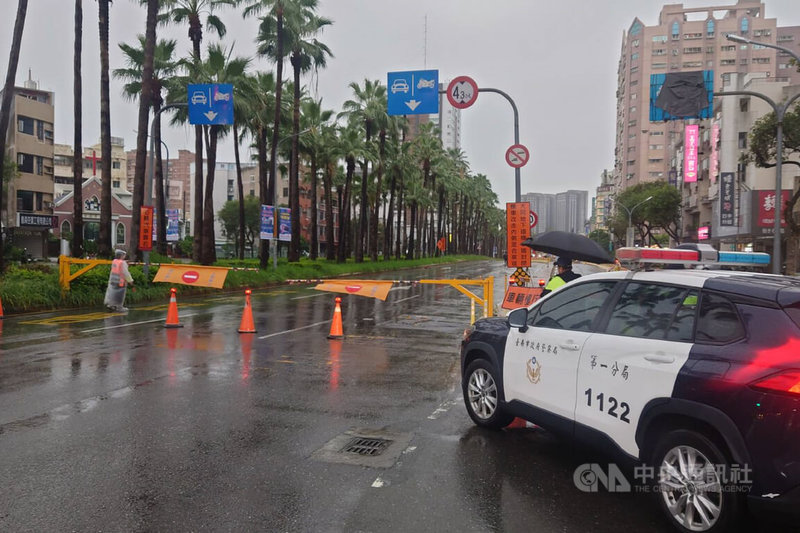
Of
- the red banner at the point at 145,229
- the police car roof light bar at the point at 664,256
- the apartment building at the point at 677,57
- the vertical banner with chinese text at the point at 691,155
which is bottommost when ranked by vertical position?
the police car roof light bar at the point at 664,256

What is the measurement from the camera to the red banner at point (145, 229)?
22.1 meters

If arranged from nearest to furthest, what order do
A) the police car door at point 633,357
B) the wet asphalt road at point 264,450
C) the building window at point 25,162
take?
the police car door at point 633,357, the wet asphalt road at point 264,450, the building window at point 25,162

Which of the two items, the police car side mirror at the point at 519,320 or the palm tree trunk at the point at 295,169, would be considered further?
the palm tree trunk at the point at 295,169

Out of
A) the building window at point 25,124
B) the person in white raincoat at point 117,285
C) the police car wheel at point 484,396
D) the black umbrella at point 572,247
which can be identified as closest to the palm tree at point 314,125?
the building window at point 25,124

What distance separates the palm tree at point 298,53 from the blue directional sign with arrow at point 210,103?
1343 cm

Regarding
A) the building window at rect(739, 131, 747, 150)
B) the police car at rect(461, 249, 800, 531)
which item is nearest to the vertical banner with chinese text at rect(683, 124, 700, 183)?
the building window at rect(739, 131, 747, 150)

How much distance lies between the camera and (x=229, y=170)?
107 m

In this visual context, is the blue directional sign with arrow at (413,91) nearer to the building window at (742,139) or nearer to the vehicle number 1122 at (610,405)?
the vehicle number 1122 at (610,405)

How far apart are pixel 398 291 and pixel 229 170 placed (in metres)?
87.0

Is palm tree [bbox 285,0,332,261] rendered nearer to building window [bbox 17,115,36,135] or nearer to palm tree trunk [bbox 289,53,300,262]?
palm tree trunk [bbox 289,53,300,262]

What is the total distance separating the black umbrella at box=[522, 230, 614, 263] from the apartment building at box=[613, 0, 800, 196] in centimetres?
9852

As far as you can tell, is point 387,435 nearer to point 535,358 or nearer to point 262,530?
point 535,358

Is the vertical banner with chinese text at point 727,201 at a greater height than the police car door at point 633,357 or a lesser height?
greater

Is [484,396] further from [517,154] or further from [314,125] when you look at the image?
[314,125]
